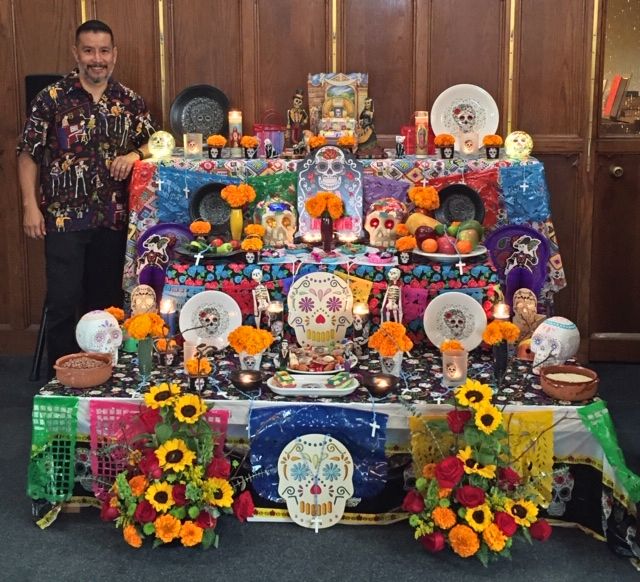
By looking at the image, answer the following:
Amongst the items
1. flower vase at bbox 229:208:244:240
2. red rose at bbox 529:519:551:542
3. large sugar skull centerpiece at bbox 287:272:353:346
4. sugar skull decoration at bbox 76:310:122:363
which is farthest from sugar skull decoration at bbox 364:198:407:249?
red rose at bbox 529:519:551:542

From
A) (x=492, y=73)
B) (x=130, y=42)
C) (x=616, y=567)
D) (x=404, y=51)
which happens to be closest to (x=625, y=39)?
(x=492, y=73)

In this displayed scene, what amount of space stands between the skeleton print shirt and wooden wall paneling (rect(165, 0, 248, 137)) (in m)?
0.55

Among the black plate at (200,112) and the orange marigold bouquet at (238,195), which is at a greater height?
the black plate at (200,112)

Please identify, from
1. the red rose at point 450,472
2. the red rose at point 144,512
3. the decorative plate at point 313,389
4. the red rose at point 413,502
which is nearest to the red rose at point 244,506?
the red rose at point 144,512

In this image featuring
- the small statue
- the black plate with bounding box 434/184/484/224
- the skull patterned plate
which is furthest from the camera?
the small statue

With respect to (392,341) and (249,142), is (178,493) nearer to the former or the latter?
(392,341)

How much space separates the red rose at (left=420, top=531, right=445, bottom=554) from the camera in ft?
9.14

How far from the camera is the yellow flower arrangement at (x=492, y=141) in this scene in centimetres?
423

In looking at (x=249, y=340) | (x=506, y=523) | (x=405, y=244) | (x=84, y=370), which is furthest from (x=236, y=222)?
(x=506, y=523)

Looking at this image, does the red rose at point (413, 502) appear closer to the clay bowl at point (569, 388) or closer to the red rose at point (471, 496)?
the red rose at point (471, 496)

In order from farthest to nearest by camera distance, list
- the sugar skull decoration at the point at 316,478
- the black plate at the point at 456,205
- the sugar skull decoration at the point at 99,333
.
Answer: the black plate at the point at 456,205 < the sugar skull decoration at the point at 99,333 < the sugar skull decoration at the point at 316,478

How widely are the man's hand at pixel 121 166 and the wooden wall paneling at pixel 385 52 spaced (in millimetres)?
1168

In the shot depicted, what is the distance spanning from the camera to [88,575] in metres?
2.75

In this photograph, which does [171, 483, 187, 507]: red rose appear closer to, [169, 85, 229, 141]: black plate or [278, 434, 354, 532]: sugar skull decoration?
[278, 434, 354, 532]: sugar skull decoration
